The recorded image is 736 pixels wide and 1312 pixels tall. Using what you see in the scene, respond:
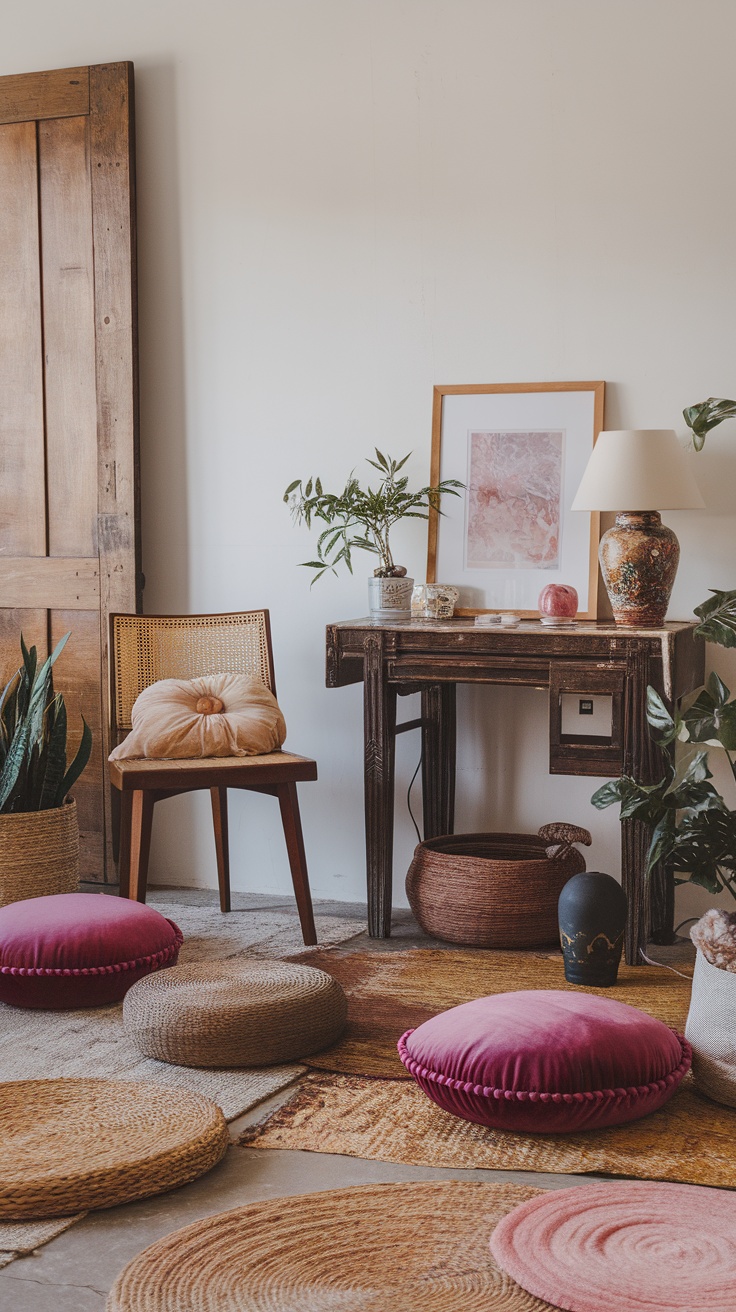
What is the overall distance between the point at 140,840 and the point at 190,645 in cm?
72

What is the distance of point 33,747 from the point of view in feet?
11.5

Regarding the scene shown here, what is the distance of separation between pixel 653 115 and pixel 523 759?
5.99ft

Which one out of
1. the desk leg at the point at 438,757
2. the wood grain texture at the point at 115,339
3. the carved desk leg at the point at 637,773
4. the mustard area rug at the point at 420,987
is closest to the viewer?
the mustard area rug at the point at 420,987

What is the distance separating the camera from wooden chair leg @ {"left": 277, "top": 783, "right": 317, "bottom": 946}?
340cm

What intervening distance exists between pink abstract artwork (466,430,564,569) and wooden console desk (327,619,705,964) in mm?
256

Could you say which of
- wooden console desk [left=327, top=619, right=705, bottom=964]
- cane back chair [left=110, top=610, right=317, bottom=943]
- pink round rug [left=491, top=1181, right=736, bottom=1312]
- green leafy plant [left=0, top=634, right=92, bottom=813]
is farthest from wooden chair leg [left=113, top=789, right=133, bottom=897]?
pink round rug [left=491, top=1181, right=736, bottom=1312]

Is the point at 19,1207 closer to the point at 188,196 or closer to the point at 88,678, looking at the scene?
the point at 88,678

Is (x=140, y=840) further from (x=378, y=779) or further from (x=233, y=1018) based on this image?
(x=233, y=1018)

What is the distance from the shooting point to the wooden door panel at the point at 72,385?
13.1 feet

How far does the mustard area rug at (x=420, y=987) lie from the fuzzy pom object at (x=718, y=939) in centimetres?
38

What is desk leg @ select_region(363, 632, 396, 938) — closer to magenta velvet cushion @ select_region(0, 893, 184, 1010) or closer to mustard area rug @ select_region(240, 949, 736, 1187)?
mustard area rug @ select_region(240, 949, 736, 1187)

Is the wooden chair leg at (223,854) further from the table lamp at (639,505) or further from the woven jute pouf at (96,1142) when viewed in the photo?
the woven jute pouf at (96,1142)

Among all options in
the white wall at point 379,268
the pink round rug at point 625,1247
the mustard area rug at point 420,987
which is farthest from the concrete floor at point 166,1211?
the white wall at point 379,268

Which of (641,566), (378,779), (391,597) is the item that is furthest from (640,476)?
Result: (378,779)
